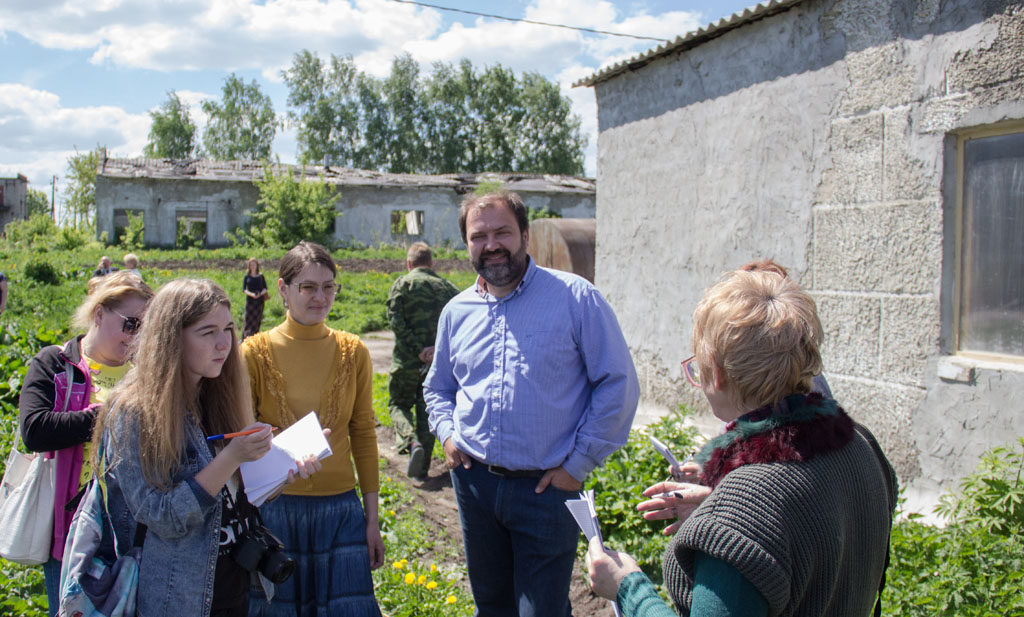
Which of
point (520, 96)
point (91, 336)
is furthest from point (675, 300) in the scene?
point (520, 96)

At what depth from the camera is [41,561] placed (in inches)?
100

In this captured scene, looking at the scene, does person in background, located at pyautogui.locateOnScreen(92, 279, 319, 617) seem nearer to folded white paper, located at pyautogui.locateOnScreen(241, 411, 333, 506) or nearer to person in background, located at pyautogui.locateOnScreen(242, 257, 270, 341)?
folded white paper, located at pyautogui.locateOnScreen(241, 411, 333, 506)

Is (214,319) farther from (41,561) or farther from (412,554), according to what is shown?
(412,554)

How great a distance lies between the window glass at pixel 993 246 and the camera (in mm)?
4191

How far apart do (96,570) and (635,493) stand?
10.3ft

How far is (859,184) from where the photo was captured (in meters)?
4.87

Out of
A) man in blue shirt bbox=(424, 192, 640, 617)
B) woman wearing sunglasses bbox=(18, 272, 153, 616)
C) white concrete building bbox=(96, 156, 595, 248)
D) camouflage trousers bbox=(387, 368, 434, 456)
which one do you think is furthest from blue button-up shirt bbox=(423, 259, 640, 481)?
white concrete building bbox=(96, 156, 595, 248)

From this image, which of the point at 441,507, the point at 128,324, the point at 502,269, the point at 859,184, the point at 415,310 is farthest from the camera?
the point at 415,310

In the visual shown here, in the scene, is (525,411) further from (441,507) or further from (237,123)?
(237,123)

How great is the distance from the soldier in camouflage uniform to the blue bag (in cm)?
395

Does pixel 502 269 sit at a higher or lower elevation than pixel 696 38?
lower

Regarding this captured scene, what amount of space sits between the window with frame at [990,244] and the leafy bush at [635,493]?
1863 mm

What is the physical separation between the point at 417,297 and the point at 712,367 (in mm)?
4777

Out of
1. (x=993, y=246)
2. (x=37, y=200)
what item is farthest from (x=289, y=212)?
(x=37, y=200)
